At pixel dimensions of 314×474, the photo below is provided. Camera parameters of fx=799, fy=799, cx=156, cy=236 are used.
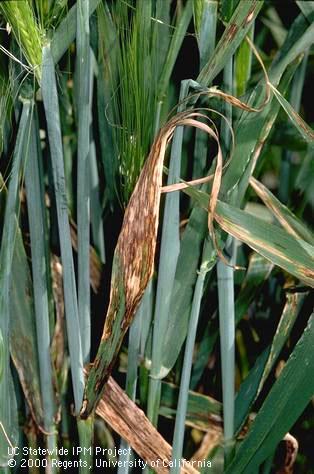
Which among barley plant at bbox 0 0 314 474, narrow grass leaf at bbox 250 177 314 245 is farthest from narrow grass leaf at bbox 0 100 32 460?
narrow grass leaf at bbox 250 177 314 245

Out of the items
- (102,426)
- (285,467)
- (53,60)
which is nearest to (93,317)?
(102,426)

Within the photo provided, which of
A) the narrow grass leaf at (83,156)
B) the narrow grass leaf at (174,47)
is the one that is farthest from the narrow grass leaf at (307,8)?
the narrow grass leaf at (83,156)

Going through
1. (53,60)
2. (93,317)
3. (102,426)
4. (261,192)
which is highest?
(53,60)

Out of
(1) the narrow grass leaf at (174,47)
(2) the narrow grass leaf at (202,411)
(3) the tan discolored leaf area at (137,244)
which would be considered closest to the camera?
(3) the tan discolored leaf area at (137,244)

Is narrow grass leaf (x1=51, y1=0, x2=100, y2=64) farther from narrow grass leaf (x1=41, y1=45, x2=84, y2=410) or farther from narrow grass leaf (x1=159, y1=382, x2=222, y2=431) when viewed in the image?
narrow grass leaf (x1=159, y1=382, x2=222, y2=431)

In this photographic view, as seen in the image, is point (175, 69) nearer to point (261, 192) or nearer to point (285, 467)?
point (261, 192)

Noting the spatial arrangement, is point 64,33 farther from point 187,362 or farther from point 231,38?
point 187,362

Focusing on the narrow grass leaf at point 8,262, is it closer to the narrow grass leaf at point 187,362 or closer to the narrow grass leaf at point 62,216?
the narrow grass leaf at point 62,216
